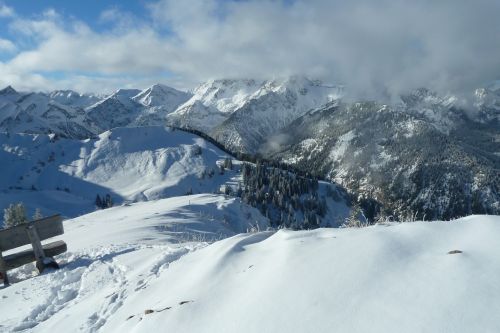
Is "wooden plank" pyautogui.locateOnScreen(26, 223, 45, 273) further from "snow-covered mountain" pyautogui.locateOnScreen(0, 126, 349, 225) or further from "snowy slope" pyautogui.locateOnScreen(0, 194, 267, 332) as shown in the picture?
"snow-covered mountain" pyautogui.locateOnScreen(0, 126, 349, 225)

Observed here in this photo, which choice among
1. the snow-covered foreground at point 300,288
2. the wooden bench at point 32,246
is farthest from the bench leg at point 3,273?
the snow-covered foreground at point 300,288

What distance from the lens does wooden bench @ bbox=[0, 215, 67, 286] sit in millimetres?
11562

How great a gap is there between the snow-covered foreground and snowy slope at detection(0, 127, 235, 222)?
114928mm

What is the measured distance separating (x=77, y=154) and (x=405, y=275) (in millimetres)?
166320

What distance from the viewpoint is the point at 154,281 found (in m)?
8.38

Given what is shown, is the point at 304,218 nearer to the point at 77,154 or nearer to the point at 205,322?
the point at 77,154

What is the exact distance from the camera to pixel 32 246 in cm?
1186

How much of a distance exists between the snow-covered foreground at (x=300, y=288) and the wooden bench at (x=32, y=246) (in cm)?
149

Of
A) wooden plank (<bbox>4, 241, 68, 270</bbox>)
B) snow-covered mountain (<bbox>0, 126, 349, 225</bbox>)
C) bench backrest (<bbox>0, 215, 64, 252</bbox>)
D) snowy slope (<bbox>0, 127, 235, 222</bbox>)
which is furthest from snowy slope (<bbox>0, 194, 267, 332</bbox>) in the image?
snow-covered mountain (<bbox>0, 126, 349, 225</bbox>)

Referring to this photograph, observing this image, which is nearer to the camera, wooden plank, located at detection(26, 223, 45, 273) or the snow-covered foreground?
A: the snow-covered foreground

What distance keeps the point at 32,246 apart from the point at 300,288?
9.42m

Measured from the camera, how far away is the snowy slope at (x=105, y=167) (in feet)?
419

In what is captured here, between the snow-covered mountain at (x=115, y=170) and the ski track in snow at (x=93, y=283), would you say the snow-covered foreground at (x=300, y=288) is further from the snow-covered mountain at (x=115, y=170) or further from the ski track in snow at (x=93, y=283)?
the snow-covered mountain at (x=115, y=170)

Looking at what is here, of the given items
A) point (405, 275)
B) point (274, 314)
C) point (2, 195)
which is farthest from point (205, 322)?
point (2, 195)
